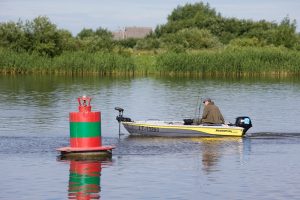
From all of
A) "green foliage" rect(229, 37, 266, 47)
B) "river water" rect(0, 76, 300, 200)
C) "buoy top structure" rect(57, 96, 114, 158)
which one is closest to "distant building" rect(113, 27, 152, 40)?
"green foliage" rect(229, 37, 266, 47)

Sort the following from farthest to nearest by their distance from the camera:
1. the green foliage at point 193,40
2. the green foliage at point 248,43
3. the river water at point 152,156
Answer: the green foliage at point 193,40 < the green foliage at point 248,43 < the river water at point 152,156

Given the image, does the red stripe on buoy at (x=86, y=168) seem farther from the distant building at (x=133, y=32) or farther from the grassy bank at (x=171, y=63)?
the distant building at (x=133, y=32)

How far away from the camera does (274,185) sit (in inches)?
808

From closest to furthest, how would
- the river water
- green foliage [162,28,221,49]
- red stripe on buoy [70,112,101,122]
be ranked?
1. the river water
2. red stripe on buoy [70,112,101,122]
3. green foliage [162,28,221,49]

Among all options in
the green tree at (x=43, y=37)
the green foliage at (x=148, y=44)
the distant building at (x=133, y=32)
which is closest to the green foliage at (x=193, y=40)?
the green foliage at (x=148, y=44)

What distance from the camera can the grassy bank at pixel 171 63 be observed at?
73938 millimetres

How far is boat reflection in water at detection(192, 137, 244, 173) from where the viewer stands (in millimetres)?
24163

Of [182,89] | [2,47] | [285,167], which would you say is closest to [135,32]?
[2,47]

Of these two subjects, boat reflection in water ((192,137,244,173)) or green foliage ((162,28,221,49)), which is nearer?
boat reflection in water ((192,137,244,173))

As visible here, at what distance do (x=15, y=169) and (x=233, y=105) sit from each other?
25052 mm

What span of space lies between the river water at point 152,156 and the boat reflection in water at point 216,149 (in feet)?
0.10

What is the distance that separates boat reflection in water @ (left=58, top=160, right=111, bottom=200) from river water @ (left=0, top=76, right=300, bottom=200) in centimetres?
2

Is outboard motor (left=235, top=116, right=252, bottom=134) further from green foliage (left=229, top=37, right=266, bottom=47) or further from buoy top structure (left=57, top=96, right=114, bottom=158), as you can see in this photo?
green foliage (left=229, top=37, right=266, bottom=47)

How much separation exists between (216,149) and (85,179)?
283 inches
